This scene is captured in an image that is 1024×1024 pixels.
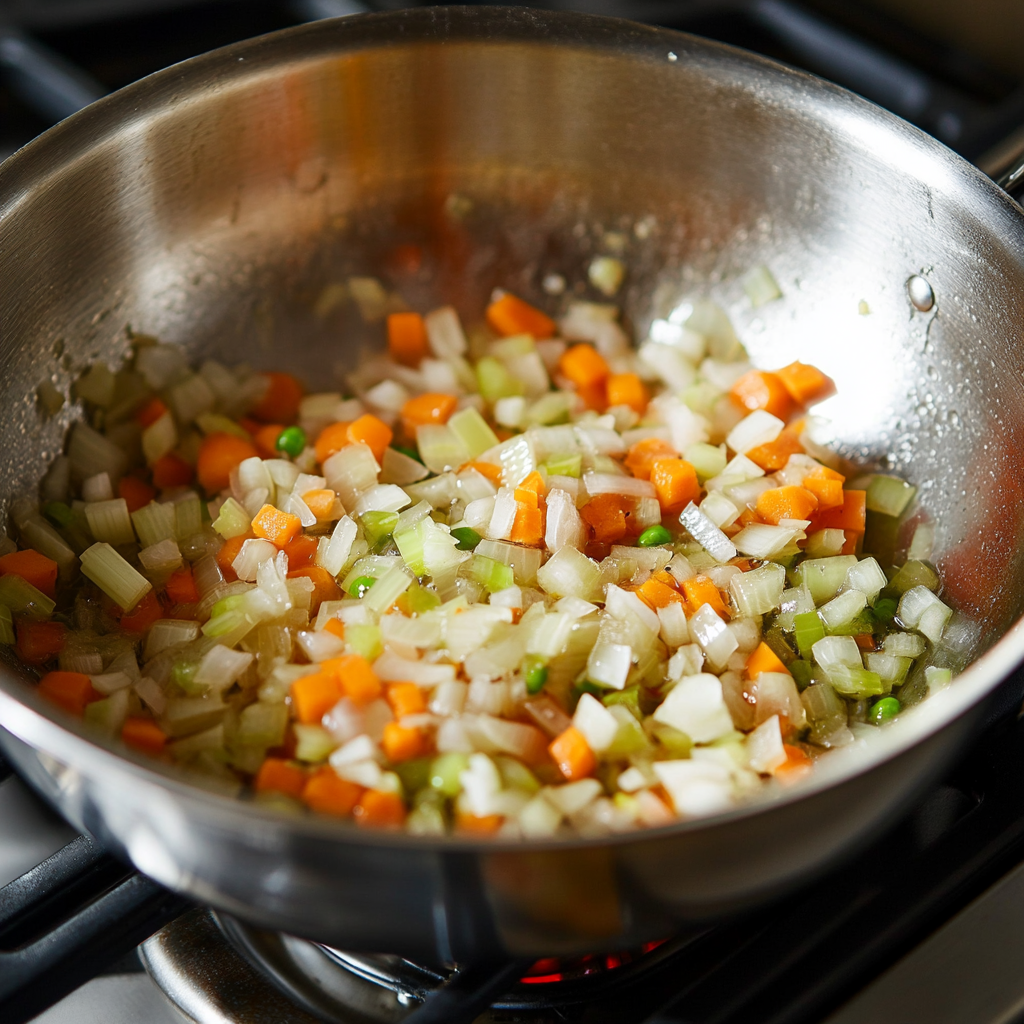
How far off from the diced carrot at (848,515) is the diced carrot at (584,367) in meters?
0.36

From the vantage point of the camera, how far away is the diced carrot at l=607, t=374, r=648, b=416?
55.6 inches

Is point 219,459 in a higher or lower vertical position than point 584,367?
lower

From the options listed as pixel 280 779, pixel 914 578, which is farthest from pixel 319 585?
pixel 914 578

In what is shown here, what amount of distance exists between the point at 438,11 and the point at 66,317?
59 centimetres

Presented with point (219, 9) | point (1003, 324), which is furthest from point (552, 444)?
point (219, 9)

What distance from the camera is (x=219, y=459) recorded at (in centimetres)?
132

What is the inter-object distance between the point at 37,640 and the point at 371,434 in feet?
1.52

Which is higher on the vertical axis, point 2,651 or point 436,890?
point 436,890

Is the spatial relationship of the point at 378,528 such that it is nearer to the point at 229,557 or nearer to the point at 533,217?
the point at 229,557

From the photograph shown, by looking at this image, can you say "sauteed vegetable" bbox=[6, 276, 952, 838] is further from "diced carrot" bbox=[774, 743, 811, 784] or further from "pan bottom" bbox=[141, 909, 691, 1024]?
"pan bottom" bbox=[141, 909, 691, 1024]

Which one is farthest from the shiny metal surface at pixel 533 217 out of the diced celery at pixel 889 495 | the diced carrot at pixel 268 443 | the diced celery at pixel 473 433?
the diced celery at pixel 473 433

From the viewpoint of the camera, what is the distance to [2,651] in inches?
40.9

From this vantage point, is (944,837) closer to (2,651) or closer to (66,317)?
(2,651)

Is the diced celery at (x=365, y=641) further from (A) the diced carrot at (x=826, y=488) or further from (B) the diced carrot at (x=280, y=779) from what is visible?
(A) the diced carrot at (x=826, y=488)
